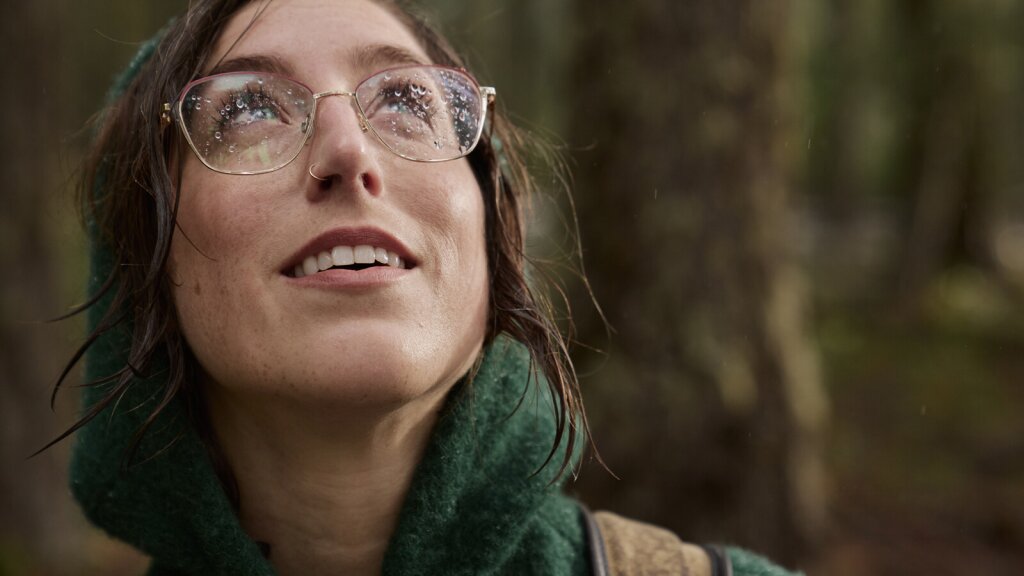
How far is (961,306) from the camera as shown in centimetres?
1200

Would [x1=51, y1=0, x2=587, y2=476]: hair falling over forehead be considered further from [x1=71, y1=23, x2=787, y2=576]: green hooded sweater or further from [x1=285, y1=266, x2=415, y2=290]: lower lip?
[x1=285, y1=266, x2=415, y2=290]: lower lip

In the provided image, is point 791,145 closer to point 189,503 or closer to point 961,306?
point 189,503

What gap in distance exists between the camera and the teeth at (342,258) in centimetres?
178

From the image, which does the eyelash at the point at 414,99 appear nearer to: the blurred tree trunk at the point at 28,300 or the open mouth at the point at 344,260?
the open mouth at the point at 344,260

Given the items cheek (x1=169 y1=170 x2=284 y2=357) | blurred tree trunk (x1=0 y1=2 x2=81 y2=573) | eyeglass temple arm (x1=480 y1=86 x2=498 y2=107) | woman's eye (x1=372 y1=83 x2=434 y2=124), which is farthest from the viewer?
blurred tree trunk (x1=0 y1=2 x2=81 y2=573)

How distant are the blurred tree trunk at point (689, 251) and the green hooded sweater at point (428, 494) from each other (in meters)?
2.29

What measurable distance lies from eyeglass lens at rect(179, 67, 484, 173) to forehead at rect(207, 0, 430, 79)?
0.07 meters

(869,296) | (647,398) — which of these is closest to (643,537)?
(647,398)

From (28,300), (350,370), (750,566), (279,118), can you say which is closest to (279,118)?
(279,118)

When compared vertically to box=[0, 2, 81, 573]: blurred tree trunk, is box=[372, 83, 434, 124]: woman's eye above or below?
above

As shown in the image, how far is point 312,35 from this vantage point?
1987 millimetres

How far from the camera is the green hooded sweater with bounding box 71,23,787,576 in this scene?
75.4 inches

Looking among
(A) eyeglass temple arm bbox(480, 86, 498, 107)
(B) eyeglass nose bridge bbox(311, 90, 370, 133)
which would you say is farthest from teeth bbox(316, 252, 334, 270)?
(A) eyeglass temple arm bbox(480, 86, 498, 107)

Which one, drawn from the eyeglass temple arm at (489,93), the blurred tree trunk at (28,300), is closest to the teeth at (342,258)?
the eyeglass temple arm at (489,93)
